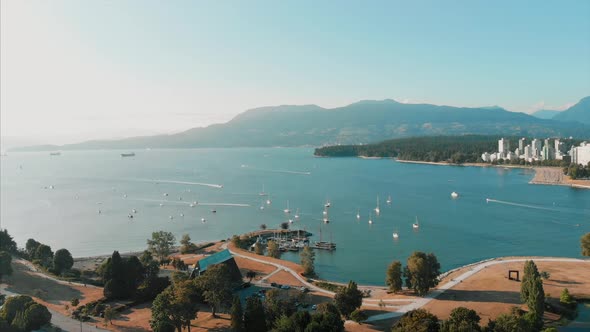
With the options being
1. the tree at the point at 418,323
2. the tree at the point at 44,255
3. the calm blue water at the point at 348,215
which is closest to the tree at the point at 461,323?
the tree at the point at 418,323

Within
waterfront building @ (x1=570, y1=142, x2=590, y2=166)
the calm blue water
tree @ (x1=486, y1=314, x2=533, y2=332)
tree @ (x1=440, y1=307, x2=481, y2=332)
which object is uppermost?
waterfront building @ (x1=570, y1=142, x2=590, y2=166)

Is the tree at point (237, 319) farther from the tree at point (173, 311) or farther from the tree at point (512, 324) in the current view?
the tree at point (512, 324)

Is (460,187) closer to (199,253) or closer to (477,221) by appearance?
(477,221)

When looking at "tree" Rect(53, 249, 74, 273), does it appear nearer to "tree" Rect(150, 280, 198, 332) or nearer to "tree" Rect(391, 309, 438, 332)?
"tree" Rect(150, 280, 198, 332)

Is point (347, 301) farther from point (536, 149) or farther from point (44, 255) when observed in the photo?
point (536, 149)

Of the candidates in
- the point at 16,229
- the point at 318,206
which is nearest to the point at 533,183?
the point at 318,206

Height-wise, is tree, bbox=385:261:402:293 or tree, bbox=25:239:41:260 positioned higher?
tree, bbox=385:261:402:293

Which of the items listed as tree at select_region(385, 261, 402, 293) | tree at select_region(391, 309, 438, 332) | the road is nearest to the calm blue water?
the road
